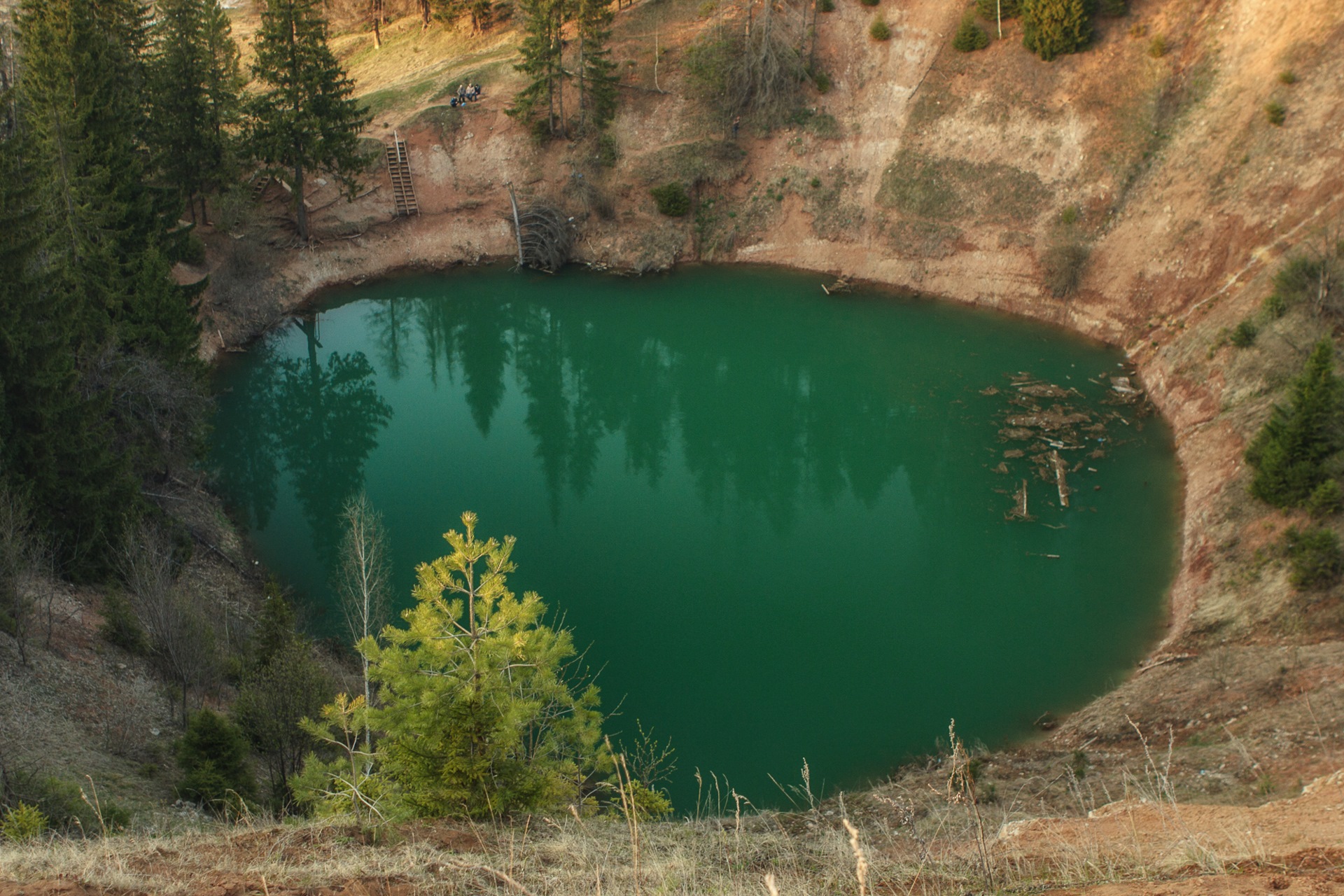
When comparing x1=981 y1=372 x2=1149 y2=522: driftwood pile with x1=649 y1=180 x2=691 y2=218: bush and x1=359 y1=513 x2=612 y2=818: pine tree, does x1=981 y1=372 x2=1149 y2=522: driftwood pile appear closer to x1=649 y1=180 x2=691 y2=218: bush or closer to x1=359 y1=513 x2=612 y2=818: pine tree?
x1=649 y1=180 x2=691 y2=218: bush

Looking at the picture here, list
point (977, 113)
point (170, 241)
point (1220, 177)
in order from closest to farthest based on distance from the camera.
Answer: point (170, 241) < point (1220, 177) < point (977, 113)

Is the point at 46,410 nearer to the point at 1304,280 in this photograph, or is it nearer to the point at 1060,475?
the point at 1060,475

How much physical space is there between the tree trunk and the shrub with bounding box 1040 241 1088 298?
1345 inches

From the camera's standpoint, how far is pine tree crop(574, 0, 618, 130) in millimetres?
50938

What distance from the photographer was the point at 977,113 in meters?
50.2

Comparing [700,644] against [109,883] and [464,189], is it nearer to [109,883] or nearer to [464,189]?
[109,883]

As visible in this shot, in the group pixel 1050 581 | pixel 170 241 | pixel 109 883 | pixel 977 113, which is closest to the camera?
pixel 109 883

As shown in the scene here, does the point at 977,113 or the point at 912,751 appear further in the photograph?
the point at 977,113

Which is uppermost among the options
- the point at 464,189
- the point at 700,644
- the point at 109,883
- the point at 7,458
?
the point at 464,189

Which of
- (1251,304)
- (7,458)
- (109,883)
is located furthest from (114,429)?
(1251,304)

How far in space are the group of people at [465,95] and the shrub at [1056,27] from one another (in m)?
28.1

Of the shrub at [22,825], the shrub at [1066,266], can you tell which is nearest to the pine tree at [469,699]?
the shrub at [22,825]

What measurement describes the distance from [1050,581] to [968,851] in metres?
20.1

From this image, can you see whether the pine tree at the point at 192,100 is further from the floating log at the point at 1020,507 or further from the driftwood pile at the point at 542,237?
the floating log at the point at 1020,507
